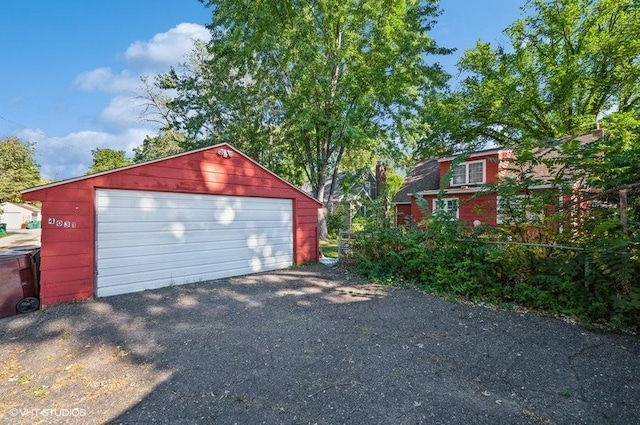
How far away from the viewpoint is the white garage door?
5.62 metres

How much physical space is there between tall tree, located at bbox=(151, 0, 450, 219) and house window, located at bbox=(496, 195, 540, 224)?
740 cm

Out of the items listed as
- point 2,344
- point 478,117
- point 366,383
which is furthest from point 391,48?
point 2,344

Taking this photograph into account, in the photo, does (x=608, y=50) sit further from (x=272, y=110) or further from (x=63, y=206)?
(x=63, y=206)

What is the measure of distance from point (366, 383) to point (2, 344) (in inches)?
172

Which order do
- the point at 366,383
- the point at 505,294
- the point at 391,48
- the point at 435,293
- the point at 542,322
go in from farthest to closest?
the point at 391,48 < the point at 435,293 < the point at 505,294 < the point at 542,322 < the point at 366,383

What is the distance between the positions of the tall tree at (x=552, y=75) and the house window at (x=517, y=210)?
10.2 meters

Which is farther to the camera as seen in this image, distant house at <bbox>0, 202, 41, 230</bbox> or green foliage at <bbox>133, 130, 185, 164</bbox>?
distant house at <bbox>0, 202, 41, 230</bbox>

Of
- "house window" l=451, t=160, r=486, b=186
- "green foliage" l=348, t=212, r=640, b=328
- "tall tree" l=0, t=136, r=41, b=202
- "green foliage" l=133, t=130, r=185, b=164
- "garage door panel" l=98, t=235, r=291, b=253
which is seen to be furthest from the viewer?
"green foliage" l=133, t=130, r=185, b=164

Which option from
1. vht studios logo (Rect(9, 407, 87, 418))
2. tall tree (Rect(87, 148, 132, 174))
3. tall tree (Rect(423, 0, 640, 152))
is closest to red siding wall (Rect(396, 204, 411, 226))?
tall tree (Rect(423, 0, 640, 152))

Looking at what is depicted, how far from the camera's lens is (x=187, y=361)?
10.4 ft

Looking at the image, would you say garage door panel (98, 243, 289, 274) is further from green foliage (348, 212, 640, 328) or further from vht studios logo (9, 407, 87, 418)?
vht studios logo (9, 407, 87, 418)

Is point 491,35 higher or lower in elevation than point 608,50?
higher

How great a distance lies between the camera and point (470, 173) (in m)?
13.9

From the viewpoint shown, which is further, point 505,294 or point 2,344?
point 505,294
